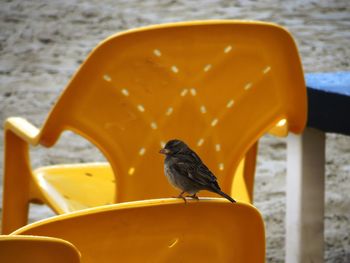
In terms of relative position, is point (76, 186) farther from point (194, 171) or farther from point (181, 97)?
point (194, 171)

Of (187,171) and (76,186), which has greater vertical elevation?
(187,171)

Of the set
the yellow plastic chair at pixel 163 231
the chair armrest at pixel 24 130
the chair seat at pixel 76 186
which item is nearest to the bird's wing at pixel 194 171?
the yellow plastic chair at pixel 163 231

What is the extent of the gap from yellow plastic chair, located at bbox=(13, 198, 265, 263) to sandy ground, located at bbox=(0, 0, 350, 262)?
2.67m

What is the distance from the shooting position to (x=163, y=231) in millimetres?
1196

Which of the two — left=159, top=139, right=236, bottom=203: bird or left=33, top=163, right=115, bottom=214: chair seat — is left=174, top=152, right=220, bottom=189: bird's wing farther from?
left=33, top=163, right=115, bottom=214: chair seat

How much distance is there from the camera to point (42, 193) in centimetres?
267

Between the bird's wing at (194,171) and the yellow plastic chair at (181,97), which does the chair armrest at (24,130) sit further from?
the bird's wing at (194,171)

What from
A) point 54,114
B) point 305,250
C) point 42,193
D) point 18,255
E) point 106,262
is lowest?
point 305,250

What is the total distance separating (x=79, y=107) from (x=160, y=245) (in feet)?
3.45

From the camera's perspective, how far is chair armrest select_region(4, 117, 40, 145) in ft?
7.83

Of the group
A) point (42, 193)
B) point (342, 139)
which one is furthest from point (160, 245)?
point (342, 139)

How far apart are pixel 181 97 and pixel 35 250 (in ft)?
4.38

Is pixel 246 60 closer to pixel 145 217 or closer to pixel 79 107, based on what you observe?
pixel 79 107

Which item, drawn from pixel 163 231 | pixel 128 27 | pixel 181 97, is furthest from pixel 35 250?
pixel 128 27
